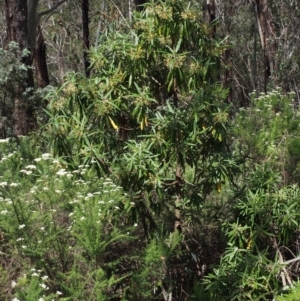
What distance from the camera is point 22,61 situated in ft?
30.6

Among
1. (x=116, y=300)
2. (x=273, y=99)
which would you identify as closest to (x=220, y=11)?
(x=273, y=99)

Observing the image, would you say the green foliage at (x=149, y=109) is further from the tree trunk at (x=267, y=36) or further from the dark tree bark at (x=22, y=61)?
the tree trunk at (x=267, y=36)

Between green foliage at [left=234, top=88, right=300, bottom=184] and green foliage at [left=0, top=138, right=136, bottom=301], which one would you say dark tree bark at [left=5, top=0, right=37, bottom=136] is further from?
green foliage at [left=0, top=138, right=136, bottom=301]

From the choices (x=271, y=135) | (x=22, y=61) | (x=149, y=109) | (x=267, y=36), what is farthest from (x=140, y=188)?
(x=267, y=36)

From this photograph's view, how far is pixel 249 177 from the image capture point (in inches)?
241

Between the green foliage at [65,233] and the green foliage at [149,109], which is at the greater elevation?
the green foliage at [149,109]

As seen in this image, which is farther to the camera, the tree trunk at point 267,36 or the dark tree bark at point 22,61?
the tree trunk at point 267,36

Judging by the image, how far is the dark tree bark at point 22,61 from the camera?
880 cm

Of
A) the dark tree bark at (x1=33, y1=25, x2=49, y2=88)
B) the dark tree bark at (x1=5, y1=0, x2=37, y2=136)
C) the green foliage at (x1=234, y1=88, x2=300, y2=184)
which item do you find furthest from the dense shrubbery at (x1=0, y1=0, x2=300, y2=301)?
the dark tree bark at (x1=33, y1=25, x2=49, y2=88)

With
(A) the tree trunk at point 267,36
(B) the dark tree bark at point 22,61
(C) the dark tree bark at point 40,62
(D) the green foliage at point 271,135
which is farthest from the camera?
(A) the tree trunk at point 267,36

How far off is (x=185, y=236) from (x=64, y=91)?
1852 millimetres

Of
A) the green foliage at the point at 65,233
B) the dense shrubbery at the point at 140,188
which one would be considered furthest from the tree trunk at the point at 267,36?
the green foliage at the point at 65,233

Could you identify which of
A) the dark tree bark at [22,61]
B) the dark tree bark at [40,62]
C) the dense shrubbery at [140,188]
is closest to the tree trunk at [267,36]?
the dark tree bark at [40,62]

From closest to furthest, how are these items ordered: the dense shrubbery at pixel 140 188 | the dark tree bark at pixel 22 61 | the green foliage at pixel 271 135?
the dense shrubbery at pixel 140 188 < the green foliage at pixel 271 135 < the dark tree bark at pixel 22 61
